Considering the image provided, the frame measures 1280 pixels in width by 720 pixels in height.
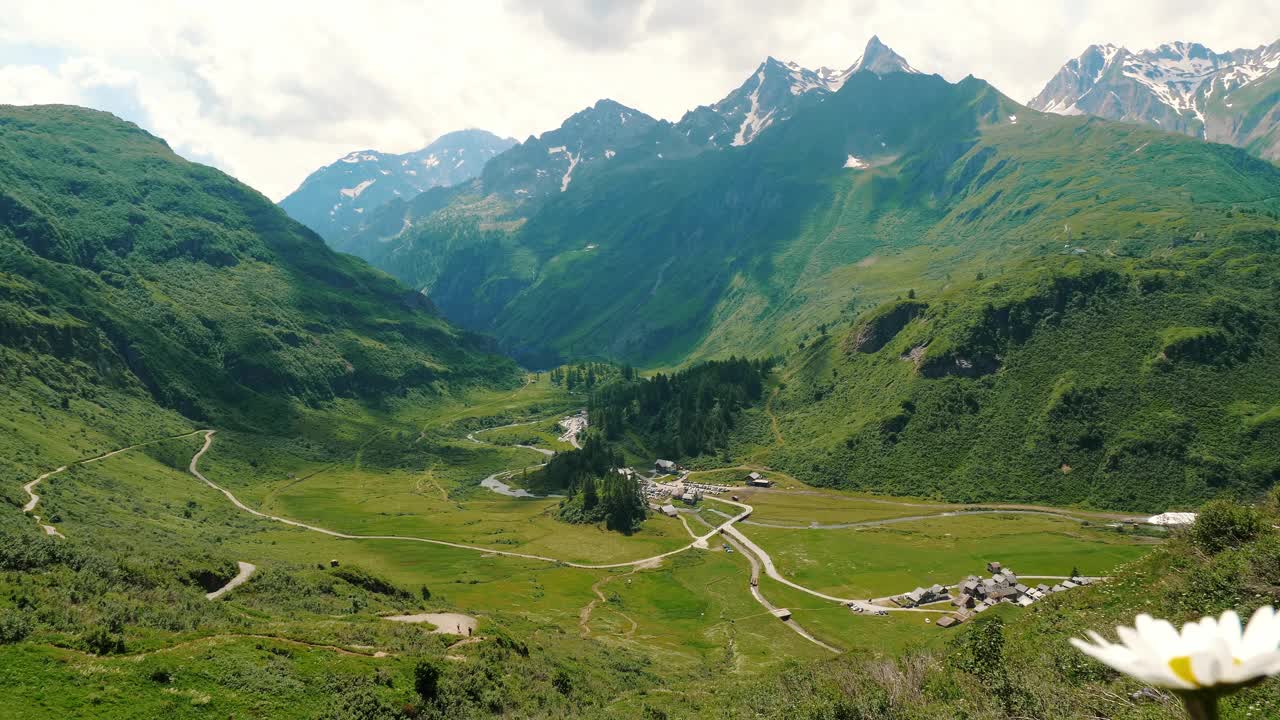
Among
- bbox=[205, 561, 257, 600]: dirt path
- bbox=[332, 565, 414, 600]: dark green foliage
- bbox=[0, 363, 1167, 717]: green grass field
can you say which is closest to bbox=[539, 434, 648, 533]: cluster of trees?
bbox=[0, 363, 1167, 717]: green grass field

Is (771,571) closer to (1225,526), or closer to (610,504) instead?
(610,504)

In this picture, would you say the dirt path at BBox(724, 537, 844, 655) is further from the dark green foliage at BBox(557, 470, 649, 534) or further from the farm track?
the dark green foliage at BBox(557, 470, 649, 534)

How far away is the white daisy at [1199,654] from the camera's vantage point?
16.4 feet

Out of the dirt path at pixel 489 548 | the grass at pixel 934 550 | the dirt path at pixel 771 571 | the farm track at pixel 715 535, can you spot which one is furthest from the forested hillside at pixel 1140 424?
the dirt path at pixel 489 548

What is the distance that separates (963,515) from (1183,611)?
137289 millimetres

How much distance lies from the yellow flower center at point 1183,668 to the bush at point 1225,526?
56692 mm

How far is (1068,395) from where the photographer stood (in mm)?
185125

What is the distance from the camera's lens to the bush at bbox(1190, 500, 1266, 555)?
47.2 metres

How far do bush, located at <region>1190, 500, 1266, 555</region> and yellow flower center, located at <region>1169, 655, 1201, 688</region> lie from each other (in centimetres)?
5669

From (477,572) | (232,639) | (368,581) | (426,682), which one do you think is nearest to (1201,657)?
(426,682)

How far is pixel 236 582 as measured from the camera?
7019 cm

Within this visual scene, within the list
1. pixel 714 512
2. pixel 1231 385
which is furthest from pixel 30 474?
pixel 1231 385

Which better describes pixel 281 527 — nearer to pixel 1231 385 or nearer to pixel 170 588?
pixel 170 588

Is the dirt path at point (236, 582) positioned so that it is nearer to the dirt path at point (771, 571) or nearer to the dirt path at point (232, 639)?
the dirt path at point (232, 639)
